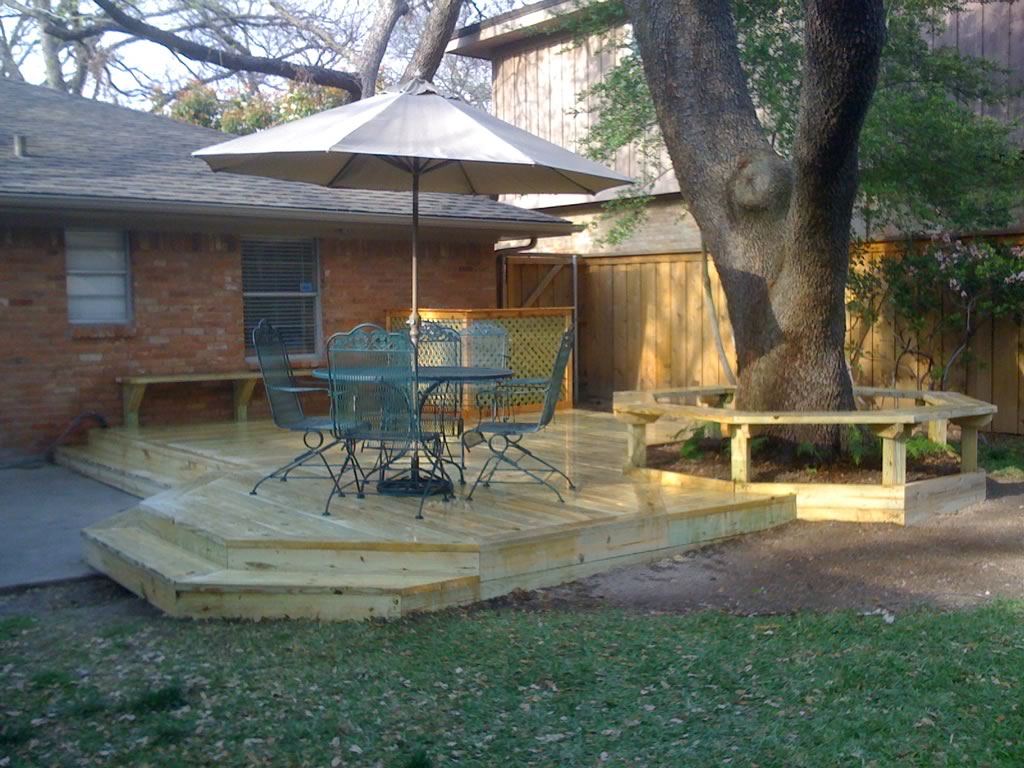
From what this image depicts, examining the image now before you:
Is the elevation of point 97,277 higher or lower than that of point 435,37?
lower

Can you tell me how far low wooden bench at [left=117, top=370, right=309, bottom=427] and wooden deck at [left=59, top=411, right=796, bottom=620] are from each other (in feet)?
9.94

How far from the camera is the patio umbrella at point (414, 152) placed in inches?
261

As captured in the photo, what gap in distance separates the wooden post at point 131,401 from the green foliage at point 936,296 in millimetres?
7344

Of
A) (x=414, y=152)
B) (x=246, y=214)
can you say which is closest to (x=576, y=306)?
(x=246, y=214)

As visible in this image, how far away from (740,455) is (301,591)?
3.41m

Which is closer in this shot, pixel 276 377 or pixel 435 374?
pixel 435 374

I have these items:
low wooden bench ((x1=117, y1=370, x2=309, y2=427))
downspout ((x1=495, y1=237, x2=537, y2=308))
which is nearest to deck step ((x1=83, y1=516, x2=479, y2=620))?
low wooden bench ((x1=117, y1=370, x2=309, y2=427))

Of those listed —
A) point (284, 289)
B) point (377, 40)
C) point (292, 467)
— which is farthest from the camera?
point (377, 40)

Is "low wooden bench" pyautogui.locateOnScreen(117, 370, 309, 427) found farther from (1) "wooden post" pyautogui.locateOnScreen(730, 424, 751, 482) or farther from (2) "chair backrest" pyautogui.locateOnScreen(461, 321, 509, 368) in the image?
(1) "wooden post" pyautogui.locateOnScreen(730, 424, 751, 482)

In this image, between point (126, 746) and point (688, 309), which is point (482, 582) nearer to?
point (126, 746)

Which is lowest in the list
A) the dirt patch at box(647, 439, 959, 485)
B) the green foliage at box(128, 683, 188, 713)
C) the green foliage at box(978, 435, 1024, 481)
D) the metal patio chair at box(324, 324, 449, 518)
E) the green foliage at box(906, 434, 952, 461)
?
the green foliage at box(128, 683, 188, 713)

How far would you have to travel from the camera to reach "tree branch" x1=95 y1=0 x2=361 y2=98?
73.1ft

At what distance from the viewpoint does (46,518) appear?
9.06 metres

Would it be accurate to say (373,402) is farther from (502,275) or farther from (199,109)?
(199,109)
